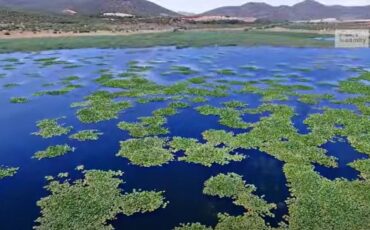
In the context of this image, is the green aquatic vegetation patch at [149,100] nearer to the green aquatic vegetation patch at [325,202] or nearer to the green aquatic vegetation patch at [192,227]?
the green aquatic vegetation patch at [325,202]

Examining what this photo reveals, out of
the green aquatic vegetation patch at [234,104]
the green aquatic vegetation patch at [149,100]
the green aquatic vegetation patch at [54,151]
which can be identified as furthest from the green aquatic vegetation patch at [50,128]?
the green aquatic vegetation patch at [234,104]

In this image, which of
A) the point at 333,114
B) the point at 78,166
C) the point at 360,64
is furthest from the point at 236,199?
the point at 360,64

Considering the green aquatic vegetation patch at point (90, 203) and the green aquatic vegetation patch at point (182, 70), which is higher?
the green aquatic vegetation patch at point (182, 70)

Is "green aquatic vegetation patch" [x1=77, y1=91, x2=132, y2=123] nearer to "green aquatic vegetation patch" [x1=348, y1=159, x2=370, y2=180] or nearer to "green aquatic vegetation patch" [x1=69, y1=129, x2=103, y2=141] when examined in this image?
"green aquatic vegetation patch" [x1=69, y1=129, x2=103, y2=141]

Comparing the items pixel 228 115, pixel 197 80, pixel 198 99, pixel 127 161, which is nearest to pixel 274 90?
pixel 198 99

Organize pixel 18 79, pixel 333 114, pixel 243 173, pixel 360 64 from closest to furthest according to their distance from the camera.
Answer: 1. pixel 243 173
2. pixel 333 114
3. pixel 18 79
4. pixel 360 64

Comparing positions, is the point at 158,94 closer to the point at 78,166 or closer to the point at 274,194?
the point at 78,166

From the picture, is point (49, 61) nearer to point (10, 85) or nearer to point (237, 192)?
point (10, 85)
